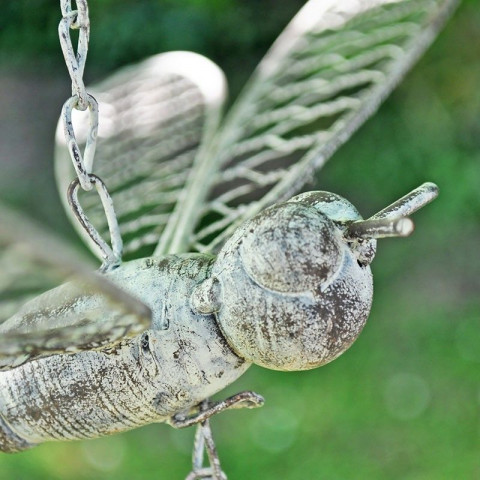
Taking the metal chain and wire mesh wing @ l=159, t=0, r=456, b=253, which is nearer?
the metal chain

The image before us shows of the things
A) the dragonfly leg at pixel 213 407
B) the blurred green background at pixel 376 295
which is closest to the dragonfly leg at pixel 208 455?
the dragonfly leg at pixel 213 407

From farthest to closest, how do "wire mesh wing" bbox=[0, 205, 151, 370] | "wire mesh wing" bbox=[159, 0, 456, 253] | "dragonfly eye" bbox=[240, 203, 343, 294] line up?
"wire mesh wing" bbox=[159, 0, 456, 253], "dragonfly eye" bbox=[240, 203, 343, 294], "wire mesh wing" bbox=[0, 205, 151, 370]

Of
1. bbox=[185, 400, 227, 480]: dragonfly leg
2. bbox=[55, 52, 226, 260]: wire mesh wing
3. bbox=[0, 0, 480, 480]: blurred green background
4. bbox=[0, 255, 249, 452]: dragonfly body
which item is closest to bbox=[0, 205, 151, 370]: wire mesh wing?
bbox=[0, 255, 249, 452]: dragonfly body

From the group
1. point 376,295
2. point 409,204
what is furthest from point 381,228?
point 376,295

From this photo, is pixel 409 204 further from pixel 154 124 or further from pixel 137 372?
pixel 154 124

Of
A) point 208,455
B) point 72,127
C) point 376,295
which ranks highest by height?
point 72,127

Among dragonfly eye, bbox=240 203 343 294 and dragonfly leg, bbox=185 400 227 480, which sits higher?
dragonfly eye, bbox=240 203 343 294

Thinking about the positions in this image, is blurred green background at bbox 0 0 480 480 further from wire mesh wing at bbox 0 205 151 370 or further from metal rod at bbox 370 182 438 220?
metal rod at bbox 370 182 438 220

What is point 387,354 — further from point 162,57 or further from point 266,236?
point 266,236
